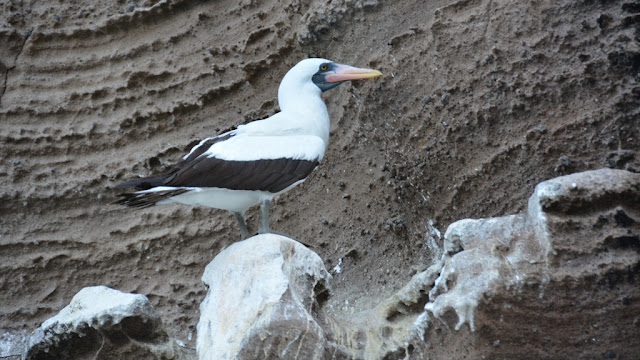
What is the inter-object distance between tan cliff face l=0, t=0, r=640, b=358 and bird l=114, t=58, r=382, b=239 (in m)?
0.55

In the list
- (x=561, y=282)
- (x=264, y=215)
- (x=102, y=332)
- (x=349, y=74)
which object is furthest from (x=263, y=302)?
(x=349, y=74)

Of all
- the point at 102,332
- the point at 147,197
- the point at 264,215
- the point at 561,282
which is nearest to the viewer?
the point at 561,282

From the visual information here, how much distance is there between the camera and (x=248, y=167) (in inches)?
163

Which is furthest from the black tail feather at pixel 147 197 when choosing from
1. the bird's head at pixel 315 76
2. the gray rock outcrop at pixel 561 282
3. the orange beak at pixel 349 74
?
the gray rock outcrop at pixel 561 282

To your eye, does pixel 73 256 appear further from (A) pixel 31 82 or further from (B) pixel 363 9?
(B) pixel 363 9

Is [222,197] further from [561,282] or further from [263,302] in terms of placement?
[561,282]

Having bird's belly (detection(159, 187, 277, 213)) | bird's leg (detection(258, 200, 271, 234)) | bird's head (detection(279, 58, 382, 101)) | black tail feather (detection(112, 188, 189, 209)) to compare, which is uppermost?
bird's head (detection(279, 58, 382, 101))

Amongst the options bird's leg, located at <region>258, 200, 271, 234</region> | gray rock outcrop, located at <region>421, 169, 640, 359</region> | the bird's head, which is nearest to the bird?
bird's leg, located at <region>258, 200, 271, 234</region>

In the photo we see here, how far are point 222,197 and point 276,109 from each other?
1.66 meters

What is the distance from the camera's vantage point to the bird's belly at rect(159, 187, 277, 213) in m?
4.13

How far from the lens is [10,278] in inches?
227

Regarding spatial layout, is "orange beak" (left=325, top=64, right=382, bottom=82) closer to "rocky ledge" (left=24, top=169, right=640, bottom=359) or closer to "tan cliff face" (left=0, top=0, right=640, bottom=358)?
"tan cliff face" (left=0, top=0, right=640, bottom=358)

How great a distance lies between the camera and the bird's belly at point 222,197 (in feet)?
13.6

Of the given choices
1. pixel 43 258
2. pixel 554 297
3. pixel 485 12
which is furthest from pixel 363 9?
pixel 43 258
